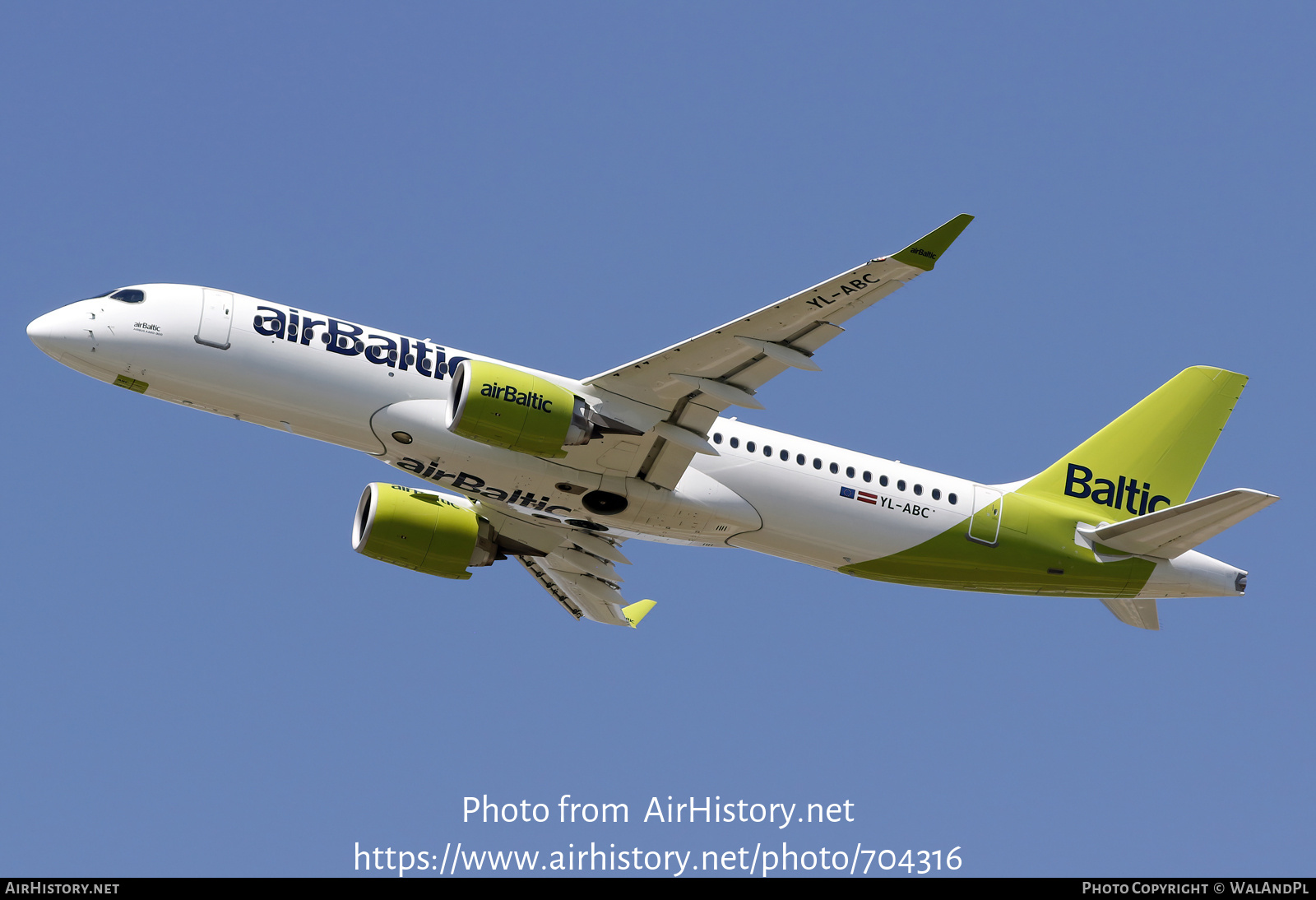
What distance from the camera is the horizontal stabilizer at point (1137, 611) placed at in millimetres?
36812

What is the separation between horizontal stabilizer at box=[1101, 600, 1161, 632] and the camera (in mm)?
36812

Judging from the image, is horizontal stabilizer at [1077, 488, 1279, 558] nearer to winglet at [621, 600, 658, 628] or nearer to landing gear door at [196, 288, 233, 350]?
winglet at [621, 600, 658, 628]

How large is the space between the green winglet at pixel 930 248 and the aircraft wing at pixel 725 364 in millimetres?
15

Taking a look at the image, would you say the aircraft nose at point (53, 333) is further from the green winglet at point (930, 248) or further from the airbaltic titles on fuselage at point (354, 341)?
the green winglet at point (930, 248)

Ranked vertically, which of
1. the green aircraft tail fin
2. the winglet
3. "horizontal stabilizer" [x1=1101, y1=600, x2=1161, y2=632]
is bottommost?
"horizontal stabilizer" [x1=1101, y1=600, x2=1161, y2=632]

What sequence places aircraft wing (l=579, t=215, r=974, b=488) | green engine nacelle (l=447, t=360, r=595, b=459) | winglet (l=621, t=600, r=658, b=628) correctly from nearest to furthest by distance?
aircraft wing (l=579, t=215, r=974, b=488), green engine nacelle (l=447, t=360, r=595, b=459), winglet (l=621, t=600, r=658, b=628)

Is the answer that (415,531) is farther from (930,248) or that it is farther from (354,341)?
(930,248)

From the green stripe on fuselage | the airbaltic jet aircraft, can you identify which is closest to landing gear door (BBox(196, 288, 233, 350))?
the airbaltic jet aircraft

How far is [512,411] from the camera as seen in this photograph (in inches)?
1152

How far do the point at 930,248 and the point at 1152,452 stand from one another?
1420cm

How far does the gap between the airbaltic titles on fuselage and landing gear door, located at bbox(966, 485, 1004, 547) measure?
43.1 ft

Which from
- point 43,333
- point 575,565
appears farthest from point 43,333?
point 575,565
